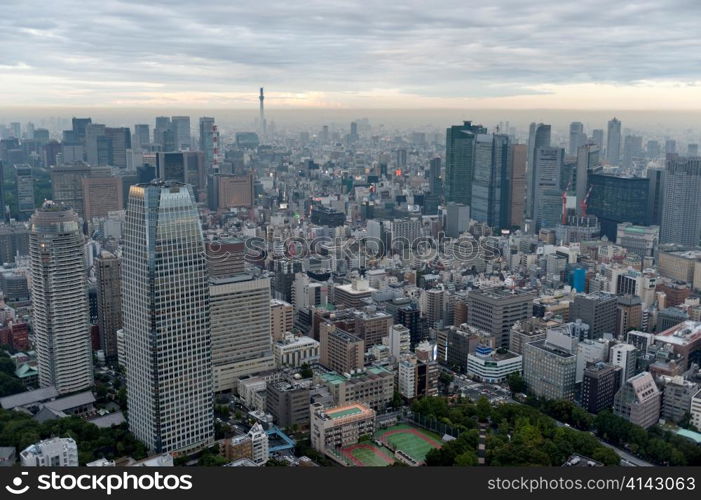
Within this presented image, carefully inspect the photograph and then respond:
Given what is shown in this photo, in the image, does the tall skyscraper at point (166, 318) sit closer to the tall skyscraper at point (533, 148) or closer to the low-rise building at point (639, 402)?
the low-rise building at point (639, 402)

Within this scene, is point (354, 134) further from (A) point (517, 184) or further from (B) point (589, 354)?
(B) point (589, 354)

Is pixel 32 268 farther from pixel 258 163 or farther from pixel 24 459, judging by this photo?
pixel 258 163

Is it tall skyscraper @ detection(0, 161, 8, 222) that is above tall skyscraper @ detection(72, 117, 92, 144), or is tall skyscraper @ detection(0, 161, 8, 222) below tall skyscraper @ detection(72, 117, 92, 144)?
below

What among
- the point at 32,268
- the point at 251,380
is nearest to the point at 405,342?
the point at 251,380

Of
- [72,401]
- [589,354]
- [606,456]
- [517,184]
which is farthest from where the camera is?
[517,184]

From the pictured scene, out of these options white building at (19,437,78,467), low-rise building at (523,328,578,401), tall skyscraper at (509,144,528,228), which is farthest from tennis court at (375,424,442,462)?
tall skyscraper at (509,144,528,228)

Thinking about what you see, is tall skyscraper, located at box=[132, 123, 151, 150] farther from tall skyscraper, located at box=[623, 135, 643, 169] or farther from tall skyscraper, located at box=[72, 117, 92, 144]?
tall skyscraper, located at box=[623, 135, 643, 169]

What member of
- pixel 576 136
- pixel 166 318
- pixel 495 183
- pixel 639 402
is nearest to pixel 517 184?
pixel 495 183

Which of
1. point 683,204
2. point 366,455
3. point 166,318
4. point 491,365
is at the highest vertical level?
point 683,204
